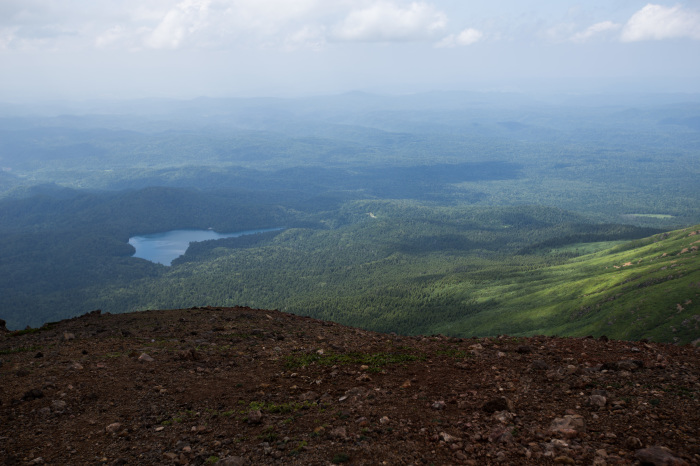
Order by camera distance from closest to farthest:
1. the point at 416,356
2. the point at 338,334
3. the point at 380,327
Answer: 1. the point at 416,356
2. the point at 338,334
3. the point at 380,327

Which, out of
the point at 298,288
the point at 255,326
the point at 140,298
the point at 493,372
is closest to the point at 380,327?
the point at 298,288

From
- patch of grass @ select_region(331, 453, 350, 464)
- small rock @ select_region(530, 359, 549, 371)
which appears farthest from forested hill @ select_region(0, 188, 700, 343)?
patch of grass @ select_region(331, 453, 350, 464)

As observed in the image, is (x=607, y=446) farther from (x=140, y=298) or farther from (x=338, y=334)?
(x=140, y=298)

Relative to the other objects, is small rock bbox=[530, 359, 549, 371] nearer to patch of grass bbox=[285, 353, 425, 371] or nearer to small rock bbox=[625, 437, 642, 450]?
patch of grass bbox=[285, 353, 425, 371]

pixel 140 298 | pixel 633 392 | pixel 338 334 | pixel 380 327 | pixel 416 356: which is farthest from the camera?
pixel 140 298

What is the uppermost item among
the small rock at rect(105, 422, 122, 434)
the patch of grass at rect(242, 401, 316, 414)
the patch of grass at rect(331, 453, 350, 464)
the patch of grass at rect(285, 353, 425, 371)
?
the patch of grass at rect(331, 453, 350, 464)

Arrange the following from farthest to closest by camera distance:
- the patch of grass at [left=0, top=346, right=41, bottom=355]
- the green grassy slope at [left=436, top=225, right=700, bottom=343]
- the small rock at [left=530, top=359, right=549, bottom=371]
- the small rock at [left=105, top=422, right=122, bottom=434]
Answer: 1. the green grassy slope at [left=436, top=225, right=700, bottom=343]
2. the patch of grass at [left=0, top=346, right=41, bottom=355]
3. the small rock at [left=530, top=359, right=549, bottom=371]
4. the small rock at [left=105, top=422, right=122, bottom=434]
